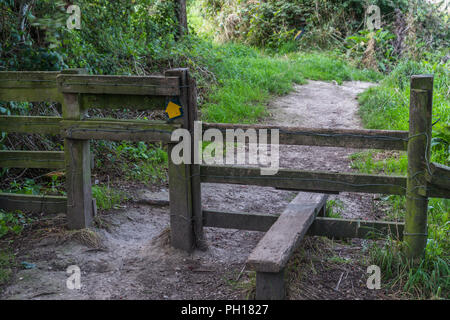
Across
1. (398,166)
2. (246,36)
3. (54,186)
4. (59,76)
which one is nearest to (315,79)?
(246,36)

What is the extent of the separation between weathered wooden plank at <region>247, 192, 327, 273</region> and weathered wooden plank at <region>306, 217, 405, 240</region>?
0.11m

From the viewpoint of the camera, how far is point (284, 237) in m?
3.63

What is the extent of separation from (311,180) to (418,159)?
817 millimetres

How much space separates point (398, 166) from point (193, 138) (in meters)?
3.55

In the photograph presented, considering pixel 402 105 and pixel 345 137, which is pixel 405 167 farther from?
pixel 345 137

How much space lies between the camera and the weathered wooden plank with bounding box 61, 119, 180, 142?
4254 mm

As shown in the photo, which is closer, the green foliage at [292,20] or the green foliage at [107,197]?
the green foliage at [107,197]

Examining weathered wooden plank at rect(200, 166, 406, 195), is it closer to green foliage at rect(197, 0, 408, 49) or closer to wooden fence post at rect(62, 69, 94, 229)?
wooden fence post at rect(62, 69, 94, 229)

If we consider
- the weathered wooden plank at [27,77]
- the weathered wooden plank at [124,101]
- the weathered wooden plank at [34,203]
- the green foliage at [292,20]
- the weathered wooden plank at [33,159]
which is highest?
the green foliage at [292,20]

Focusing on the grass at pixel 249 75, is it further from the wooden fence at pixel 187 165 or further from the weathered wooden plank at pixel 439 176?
the weathered wooden plank at pixel 439 176

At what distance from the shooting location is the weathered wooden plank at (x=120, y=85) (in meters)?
4.13

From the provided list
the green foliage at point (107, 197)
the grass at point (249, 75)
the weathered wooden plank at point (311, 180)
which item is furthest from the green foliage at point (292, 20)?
the weathered wooden plank at point (311, 180)

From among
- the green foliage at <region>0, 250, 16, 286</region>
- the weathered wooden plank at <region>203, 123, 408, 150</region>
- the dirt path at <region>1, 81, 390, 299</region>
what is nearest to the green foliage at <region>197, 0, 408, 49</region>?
the dirt path at <region>1, 81, 390, 299</region>

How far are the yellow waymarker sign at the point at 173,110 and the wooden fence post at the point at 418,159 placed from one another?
71.1 inches
